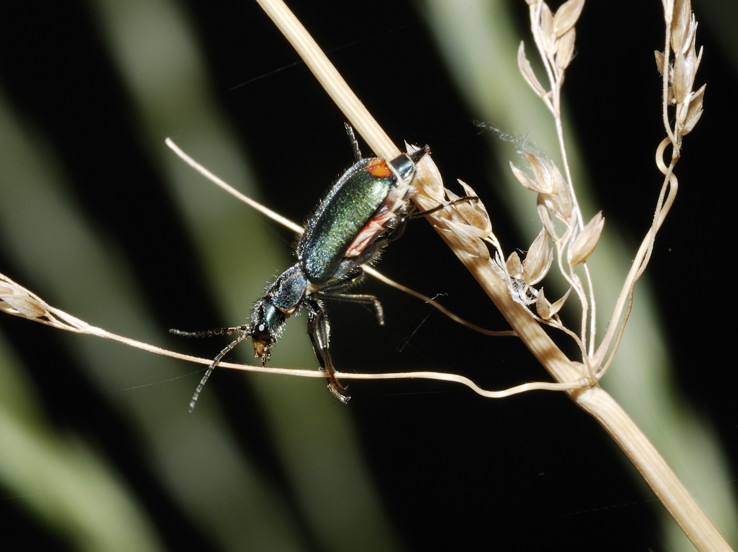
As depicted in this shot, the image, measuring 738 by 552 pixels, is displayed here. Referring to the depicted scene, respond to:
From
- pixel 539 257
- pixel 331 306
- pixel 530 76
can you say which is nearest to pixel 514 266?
pixel 539 257

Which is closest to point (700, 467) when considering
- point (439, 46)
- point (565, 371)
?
point (565, 371)

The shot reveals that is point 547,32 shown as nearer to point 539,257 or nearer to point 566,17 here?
point 566,17

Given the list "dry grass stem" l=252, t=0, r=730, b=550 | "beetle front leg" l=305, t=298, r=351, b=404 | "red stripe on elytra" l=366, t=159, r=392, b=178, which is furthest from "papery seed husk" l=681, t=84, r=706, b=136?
"beetle front leg" l=305, t=298, r=351, b=404

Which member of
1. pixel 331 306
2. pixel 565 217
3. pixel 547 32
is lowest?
pixel 331 306

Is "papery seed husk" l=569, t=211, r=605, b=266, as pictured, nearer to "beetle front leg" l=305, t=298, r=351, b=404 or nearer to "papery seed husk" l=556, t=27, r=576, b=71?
"papery seed husk" l=556, t=27, r=576, b=71

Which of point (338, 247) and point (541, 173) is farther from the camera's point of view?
point (338, 247)

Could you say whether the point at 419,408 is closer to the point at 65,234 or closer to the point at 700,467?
the point at 700,467

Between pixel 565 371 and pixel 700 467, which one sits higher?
pixel 565 371
